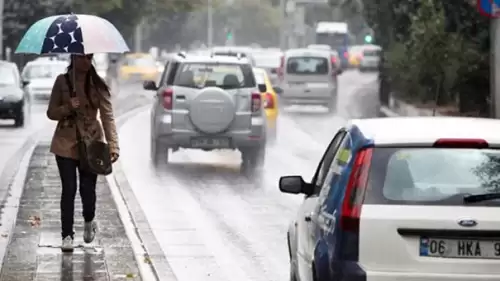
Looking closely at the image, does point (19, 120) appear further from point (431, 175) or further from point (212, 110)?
point (431, 175)

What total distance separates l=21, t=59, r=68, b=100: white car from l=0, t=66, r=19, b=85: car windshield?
36.9 feet

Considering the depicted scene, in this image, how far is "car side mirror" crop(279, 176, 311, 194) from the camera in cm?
909

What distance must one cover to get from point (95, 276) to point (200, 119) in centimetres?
1012

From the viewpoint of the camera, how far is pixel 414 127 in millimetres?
7871

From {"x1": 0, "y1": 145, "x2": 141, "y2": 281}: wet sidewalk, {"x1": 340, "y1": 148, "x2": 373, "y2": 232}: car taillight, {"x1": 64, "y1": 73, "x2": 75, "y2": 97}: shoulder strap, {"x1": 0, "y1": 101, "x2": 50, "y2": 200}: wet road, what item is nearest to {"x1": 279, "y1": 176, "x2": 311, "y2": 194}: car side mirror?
{"x1": 340, "y1": 148, "x2": 373, "y2": 232}: car taillight

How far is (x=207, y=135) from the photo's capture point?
69.6ft

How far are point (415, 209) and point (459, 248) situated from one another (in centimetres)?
30

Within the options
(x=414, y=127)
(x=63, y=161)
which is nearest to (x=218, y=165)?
(x=63, y=161)

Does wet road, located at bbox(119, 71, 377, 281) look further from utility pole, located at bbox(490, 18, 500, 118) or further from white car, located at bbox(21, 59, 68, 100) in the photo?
white car, located at bbox(21, 59, 68, 100)

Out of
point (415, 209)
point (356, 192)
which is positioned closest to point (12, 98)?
point (356, 192)

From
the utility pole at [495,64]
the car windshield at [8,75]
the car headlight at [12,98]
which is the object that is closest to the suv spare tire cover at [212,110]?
the utility pole at [495,64]

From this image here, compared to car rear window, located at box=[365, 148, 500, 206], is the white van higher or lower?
lower

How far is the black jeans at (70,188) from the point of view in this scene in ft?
39.3

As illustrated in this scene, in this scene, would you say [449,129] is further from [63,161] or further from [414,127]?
[63,161]
